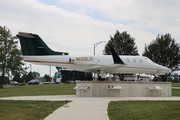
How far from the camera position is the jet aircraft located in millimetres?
23672

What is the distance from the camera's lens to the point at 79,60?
25359mm

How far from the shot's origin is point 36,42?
23938mm

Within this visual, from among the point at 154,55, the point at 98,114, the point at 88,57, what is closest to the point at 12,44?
the point at 154,55

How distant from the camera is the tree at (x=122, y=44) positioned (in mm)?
51531

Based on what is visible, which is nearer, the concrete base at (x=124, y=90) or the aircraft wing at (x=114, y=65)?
the aircraft wing at (x=114, y=65)

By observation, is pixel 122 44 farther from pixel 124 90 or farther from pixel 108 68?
pixel 124 90

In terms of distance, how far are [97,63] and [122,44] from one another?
26.9 meters

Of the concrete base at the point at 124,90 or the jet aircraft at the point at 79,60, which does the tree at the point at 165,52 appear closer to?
the jet aircraft at the point at 79,60

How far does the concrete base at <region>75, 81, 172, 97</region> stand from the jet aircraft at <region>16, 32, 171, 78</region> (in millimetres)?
1770

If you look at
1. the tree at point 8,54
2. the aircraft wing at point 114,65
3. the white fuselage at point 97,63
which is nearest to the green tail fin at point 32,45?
the white fuselage at point 97,63

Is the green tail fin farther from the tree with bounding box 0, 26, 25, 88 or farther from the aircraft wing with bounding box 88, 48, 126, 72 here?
the tree with bounding box 0, 26, 25, 88

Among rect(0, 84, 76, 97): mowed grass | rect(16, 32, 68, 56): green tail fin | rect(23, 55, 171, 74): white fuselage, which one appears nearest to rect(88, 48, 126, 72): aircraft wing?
rect(23, 55, 171, 74): white fuselage

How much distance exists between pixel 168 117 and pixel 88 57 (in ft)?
52.4

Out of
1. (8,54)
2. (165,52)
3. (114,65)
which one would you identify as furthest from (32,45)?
(8,54)
